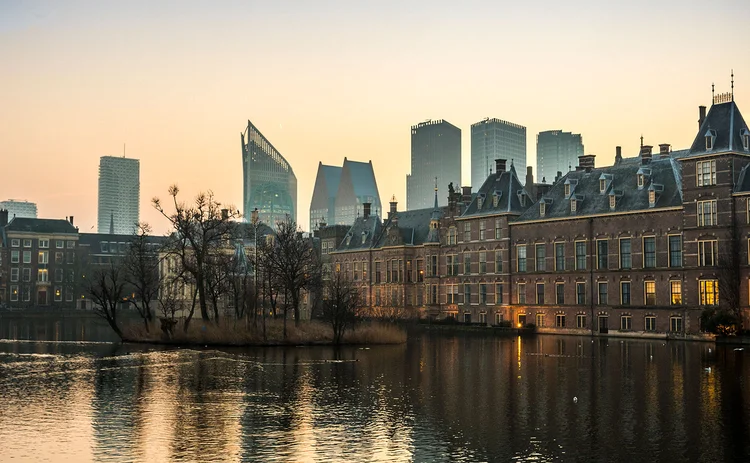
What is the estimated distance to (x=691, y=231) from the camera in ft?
236

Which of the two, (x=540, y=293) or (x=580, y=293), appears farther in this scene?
(x=540, y=293)

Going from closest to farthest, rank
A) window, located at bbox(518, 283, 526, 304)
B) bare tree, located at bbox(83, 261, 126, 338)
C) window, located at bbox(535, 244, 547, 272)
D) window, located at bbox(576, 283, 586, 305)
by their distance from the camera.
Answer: bare tree, located at bbox(83, 261, 126, 338), window, located at bbox(576, 283, 586, 305), window, located at bbox(535, 244, 547, 272), window, located at bbox(518, 283, 526, 304)

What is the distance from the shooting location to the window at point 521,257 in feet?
293

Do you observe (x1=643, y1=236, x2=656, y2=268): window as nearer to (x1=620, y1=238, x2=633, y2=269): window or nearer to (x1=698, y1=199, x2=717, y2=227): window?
(x1=620, y1=238, x2=633, y2=269): window

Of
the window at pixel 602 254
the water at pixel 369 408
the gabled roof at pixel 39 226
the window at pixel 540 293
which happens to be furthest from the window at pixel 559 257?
the gabled roof at pixel 39 226

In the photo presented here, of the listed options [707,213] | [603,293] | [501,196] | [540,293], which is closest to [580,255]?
[603,293]

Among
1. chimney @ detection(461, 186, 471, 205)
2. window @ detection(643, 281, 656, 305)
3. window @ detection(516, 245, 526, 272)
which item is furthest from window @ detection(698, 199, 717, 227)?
chimney @ detection(461, 186, 471, 205)

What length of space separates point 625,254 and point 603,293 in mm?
4384

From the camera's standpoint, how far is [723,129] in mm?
70375

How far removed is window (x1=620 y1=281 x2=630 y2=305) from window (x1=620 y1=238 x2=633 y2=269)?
1.54 metres

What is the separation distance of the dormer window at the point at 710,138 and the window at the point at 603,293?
1640 cm

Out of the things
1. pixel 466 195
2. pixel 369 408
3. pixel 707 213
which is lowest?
pixel 369 408

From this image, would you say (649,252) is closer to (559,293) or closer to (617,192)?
(617,192)

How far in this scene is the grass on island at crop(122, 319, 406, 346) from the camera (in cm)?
6066
